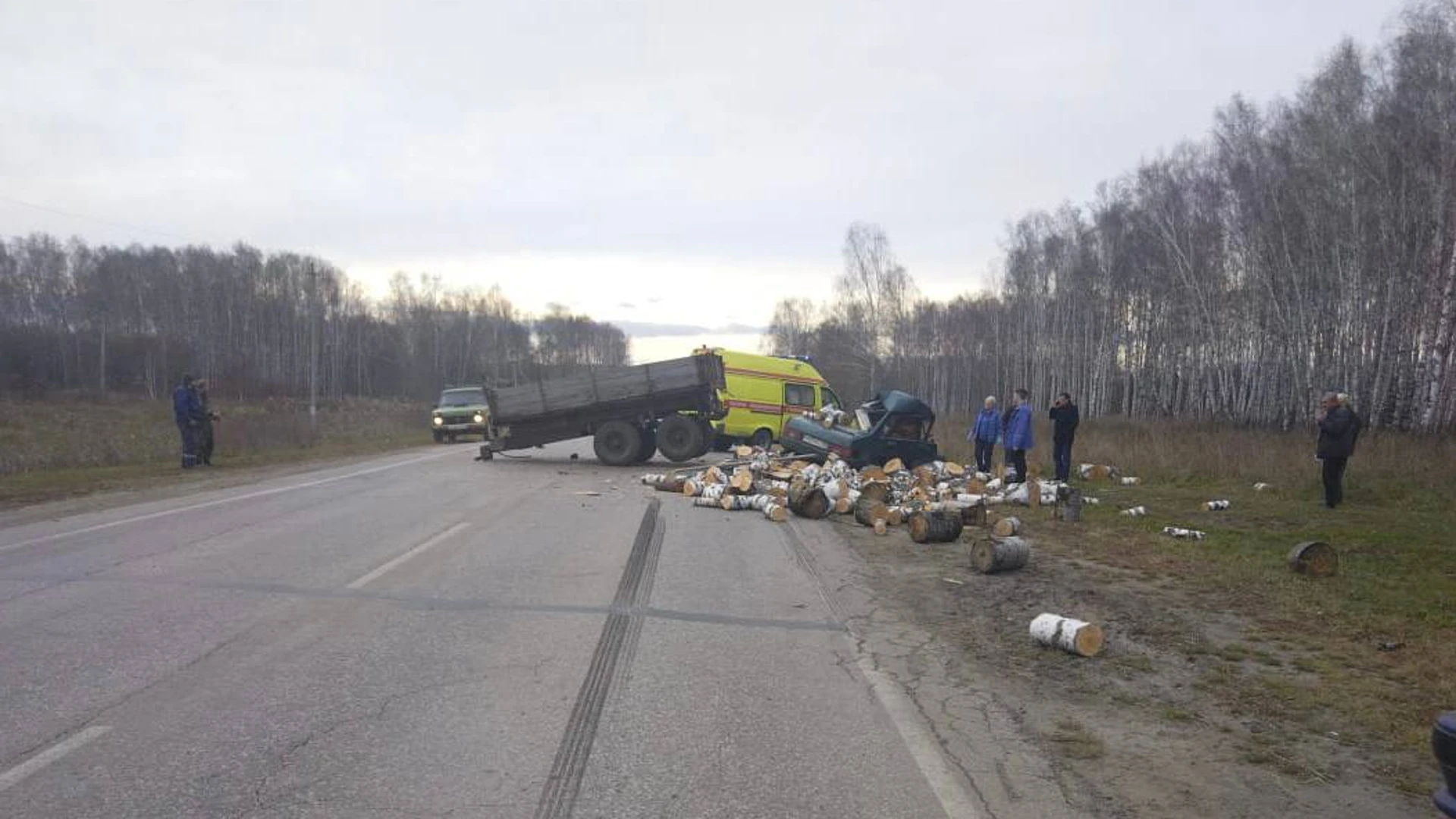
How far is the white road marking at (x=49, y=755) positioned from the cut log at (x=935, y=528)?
9015 mm

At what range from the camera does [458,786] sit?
3.93 m

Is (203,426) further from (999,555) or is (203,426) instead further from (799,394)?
(999,555)

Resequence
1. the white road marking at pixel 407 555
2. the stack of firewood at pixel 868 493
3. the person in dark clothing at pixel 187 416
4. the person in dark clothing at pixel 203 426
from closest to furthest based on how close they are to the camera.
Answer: the white road marking at pixel 407 555, the stack of firewood at pixel 868 493, the person in dark clothing at pixel 187 416, the person in dark clothing at pixel 203 426

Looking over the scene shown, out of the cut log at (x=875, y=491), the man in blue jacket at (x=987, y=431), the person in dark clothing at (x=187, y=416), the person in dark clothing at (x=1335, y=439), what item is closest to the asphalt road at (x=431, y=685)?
the cut log at (x=875, y=491)

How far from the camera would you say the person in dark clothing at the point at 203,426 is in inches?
809

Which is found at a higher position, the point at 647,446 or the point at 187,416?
the point at 187,416

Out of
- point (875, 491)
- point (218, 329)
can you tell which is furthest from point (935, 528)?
point (218, 329)

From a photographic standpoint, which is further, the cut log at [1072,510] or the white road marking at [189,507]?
the cut log at [1072,510]

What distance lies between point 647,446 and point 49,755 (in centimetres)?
1784

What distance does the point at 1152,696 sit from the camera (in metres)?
5.70

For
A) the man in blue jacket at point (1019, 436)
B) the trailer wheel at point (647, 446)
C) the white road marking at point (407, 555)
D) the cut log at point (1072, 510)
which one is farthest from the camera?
the trailer wheel at point (647, 446)

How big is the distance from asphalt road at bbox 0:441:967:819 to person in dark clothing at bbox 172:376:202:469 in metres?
10.6

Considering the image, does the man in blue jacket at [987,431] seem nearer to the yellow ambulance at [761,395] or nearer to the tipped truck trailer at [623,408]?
the tipped truck trailer at [623,408]

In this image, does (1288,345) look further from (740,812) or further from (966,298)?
(966,298)
